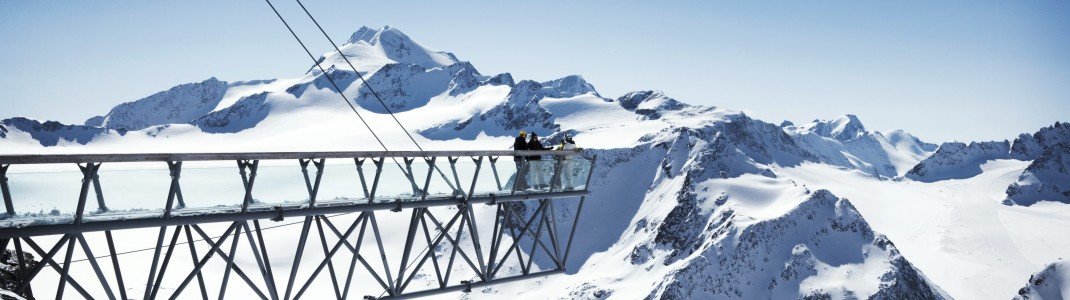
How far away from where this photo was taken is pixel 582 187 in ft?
79.0

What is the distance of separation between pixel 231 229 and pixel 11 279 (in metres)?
7.56

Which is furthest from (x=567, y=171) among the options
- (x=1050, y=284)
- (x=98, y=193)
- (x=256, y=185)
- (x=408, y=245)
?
(x=1050, y=284)

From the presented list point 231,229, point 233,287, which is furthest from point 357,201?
point 233,287

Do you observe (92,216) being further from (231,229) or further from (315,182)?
(315,182)

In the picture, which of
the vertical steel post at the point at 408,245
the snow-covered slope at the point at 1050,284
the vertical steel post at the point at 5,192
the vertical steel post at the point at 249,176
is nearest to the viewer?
the vertical steel post at the point at 5,192

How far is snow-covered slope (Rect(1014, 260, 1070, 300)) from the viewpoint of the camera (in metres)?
188

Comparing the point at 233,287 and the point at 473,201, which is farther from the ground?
the point at 473,201

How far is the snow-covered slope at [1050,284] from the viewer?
18800 cm

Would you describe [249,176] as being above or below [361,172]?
above

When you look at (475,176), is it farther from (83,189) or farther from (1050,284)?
(1050,284)

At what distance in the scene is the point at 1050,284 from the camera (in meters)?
191

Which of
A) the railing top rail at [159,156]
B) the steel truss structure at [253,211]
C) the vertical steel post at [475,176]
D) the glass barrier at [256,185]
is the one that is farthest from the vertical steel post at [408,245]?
the railing top rail at [159,156]

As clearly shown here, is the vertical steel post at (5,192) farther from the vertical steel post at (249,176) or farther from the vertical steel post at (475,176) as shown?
the vertical steel post at (475,176)

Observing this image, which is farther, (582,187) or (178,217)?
(582,187)
